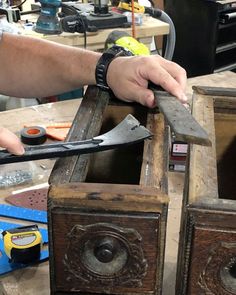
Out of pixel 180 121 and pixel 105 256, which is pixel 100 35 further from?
pixel 105 256

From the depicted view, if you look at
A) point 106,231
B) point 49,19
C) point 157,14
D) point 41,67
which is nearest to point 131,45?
point 41,67

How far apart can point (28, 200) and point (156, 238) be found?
0.43m

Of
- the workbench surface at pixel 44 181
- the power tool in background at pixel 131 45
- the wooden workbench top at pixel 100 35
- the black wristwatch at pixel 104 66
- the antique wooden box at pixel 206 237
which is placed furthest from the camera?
the wooden workbench top at pixel 100 35

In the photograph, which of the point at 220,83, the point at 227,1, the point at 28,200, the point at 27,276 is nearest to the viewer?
the point at 27,276

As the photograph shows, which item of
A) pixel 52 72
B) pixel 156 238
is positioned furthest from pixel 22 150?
pixel 52 72

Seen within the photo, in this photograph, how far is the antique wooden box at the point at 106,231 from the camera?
503mm

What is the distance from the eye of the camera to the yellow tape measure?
0.71m

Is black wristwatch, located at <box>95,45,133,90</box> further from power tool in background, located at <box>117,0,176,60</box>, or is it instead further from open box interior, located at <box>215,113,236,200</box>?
power tool in background, located at <box>117,0,176,60</box>

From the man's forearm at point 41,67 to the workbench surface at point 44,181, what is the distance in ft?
0.42

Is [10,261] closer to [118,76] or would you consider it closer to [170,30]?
[118,76]

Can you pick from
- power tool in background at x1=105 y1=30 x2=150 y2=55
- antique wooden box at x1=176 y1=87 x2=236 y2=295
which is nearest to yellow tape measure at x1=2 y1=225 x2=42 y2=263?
antique wooden box at x1=176 y1=87 x2=236 y2=295

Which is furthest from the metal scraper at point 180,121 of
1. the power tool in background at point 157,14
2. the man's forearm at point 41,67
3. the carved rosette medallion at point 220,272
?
the power tool in background at point 157,14

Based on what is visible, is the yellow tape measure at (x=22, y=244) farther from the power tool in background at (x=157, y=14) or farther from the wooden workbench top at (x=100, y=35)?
the power tool in background at (x=157, y=14)

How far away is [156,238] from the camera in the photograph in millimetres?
513
